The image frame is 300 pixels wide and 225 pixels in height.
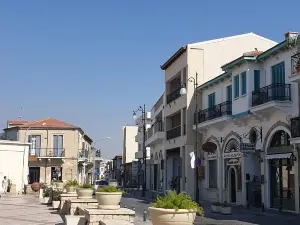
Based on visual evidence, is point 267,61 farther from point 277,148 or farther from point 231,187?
point 231,187

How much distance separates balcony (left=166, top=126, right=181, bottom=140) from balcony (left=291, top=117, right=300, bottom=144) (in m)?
18.2

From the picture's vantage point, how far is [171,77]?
143 feet

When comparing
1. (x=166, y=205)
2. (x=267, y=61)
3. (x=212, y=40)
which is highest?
(x=212, y=40)

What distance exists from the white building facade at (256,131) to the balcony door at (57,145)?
28.9 m

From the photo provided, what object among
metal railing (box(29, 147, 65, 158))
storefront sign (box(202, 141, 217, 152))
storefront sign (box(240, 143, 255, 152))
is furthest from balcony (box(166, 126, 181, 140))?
metal railing (box(29, 147, 65, 158))

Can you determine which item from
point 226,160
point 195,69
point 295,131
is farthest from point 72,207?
point 195,69

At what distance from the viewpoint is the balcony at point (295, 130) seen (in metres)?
22.2

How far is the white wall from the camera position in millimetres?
45125

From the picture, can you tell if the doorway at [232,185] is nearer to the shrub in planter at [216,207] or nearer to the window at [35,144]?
the shrub in planter at [216,207]

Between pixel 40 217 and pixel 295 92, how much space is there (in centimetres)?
1313

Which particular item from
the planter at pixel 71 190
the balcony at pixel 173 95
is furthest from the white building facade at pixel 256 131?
the planter at pixel 71 190

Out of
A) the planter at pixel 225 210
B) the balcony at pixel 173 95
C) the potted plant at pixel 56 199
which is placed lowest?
the planter at pixel 225 210

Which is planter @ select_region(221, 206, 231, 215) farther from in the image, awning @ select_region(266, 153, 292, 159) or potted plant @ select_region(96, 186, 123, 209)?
potted plant @ select_region(96, 186, 123, 209)

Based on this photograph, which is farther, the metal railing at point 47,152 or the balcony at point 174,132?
the metal railing at point 47,152
